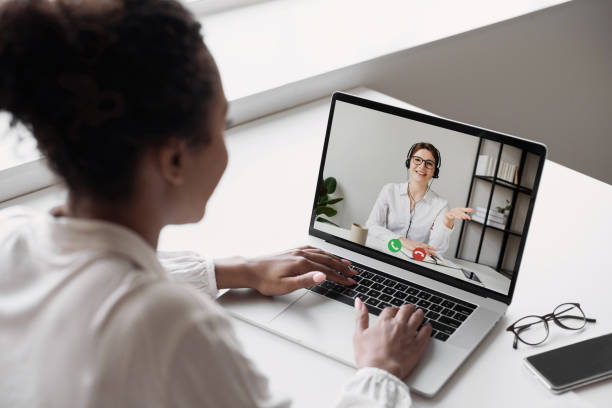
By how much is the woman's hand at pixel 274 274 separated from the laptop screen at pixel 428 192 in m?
0.10

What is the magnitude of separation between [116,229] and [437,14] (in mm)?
1845

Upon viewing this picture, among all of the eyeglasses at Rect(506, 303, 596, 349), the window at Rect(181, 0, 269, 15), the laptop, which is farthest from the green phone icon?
the window at Rect(181, 0, 269, 15)

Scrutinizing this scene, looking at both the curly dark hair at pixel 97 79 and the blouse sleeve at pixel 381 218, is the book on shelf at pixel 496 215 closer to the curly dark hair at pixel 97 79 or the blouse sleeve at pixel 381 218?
the blouse sleeve at pixel 381 218

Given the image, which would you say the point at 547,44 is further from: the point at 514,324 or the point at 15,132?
the point at 15,132

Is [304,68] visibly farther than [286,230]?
Yes

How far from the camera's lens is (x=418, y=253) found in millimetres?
1092

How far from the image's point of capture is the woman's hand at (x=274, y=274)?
103 centimetres

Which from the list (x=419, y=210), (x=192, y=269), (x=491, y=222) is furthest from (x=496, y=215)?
(x=192, y=269)

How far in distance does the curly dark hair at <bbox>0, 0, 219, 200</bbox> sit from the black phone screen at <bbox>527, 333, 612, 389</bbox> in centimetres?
61

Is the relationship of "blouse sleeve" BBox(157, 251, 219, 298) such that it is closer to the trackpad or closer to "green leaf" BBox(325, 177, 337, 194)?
the trackpad

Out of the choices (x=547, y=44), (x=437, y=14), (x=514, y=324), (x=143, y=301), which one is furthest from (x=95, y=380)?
(x=547, y=44)

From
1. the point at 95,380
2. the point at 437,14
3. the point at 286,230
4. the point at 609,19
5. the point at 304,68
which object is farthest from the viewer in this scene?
the point at 609,19

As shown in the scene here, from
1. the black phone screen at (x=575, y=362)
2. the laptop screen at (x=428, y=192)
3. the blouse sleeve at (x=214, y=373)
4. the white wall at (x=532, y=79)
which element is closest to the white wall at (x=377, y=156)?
the laptop screen at (x=428, y=192)

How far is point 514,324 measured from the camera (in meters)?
1.02
